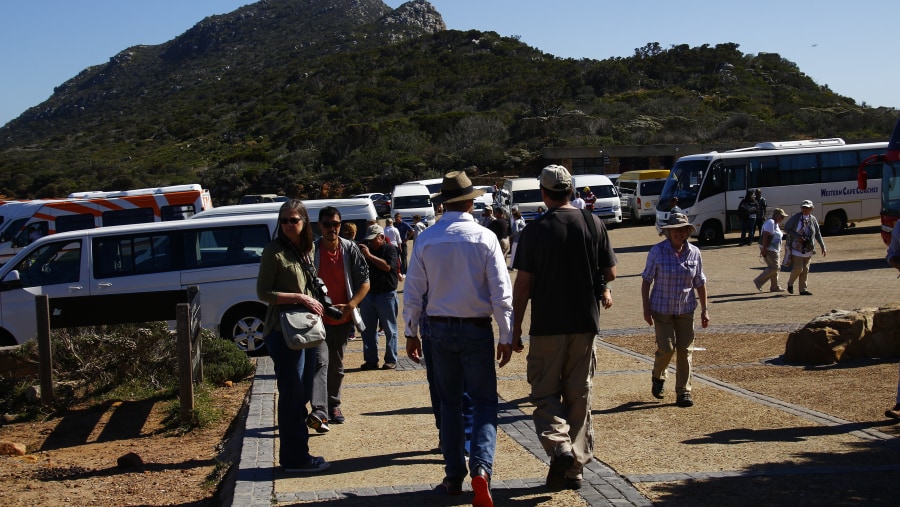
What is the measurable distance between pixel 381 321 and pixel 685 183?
20240mm

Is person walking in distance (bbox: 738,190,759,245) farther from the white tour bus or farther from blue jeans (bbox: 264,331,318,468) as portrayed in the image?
blue jeans (bbox: 264,331,318,468)

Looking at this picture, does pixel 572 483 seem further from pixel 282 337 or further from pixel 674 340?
pixel 674 340

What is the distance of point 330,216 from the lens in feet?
23.6

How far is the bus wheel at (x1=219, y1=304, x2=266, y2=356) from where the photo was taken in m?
12.1

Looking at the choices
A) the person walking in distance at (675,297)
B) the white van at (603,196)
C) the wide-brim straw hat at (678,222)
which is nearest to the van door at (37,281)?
the person walking in distance at (675,297)

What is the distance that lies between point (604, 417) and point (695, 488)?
84.1 inches

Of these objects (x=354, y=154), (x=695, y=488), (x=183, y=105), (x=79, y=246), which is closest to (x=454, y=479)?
(x=695, y=488)

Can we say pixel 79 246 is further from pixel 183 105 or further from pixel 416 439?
pixel 183 105

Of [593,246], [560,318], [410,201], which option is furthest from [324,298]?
[410,201]

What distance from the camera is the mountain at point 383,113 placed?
55844 millimetres

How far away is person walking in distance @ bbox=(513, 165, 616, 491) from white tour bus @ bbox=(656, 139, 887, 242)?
2365 cm

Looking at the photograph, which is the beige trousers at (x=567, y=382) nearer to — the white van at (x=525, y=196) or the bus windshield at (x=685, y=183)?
the bus windshield at (x=685, y=183)

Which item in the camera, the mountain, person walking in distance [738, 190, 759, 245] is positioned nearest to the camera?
the camera

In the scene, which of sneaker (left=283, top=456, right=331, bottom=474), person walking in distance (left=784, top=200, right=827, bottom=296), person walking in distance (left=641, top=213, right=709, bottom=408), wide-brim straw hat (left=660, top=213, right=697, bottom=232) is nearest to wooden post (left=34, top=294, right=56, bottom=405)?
sneaker (left=283, top=456, right=331, bottom=474)
